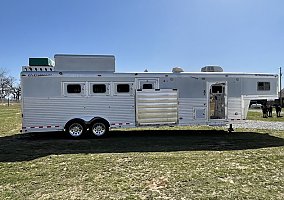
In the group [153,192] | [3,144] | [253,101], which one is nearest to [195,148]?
[153,192]

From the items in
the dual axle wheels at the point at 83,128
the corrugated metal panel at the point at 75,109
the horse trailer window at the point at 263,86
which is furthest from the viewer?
the horse trailer window at the point at 263,86

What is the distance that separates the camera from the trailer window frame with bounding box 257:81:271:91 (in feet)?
42.5

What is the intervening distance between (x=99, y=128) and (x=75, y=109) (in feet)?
4.00

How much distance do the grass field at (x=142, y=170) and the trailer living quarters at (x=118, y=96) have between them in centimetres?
145

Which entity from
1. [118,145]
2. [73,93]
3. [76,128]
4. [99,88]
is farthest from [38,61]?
[118,145]

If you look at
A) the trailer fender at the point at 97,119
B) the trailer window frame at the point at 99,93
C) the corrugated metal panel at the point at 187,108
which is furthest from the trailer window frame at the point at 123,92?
the corrugated metal panel at the point at 187,108

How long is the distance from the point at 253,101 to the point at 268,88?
2.87ft

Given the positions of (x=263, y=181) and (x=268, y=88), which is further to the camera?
(x=268, y=88)

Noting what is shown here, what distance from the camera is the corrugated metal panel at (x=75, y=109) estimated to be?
11.2 metres

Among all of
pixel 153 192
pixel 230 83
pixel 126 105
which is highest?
pixel 230 83

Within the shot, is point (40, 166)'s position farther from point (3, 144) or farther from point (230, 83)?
point (230, 83)

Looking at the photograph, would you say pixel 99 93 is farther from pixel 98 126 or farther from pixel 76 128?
pixel 76 128

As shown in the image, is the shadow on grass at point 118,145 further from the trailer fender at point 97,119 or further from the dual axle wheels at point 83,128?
the trailer fender at point 97,119

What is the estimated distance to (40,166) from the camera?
7074 mm
